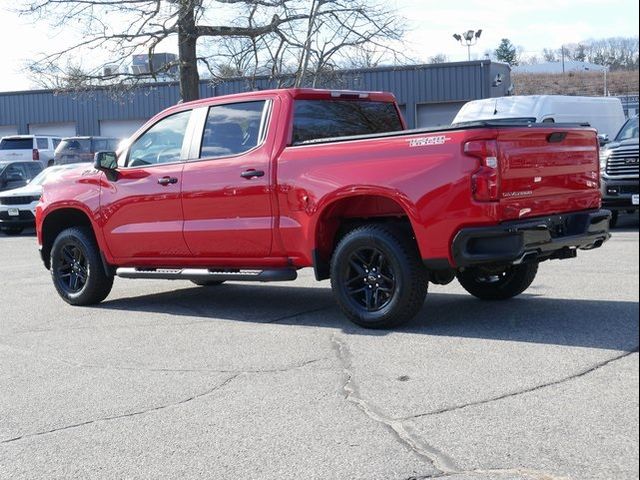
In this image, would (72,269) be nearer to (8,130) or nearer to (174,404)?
(174,404)

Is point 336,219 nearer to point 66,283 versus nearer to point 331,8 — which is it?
point 66,283

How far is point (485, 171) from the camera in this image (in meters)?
6.14

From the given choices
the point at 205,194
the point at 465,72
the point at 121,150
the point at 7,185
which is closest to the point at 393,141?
the point at 205,194

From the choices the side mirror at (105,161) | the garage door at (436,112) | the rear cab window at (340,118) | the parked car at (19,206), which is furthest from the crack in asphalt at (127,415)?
the garage door at (436,112)

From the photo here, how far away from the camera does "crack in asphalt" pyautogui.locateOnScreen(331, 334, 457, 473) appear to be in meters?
4.06

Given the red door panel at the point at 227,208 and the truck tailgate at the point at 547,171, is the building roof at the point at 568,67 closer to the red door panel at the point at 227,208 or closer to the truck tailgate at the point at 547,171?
the truck tailgate at the point at 547,171

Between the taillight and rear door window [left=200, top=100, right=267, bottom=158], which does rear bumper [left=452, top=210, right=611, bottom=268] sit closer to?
the taillight

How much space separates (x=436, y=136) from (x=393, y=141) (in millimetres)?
405

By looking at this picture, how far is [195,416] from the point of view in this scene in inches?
196

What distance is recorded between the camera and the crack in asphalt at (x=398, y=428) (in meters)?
4.06

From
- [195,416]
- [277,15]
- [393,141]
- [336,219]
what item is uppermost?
[277,15]

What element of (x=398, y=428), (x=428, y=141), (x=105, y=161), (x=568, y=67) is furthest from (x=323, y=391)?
(x=105, y=161)

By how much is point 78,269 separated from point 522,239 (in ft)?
16.3

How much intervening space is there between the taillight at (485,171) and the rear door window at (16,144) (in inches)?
1137
